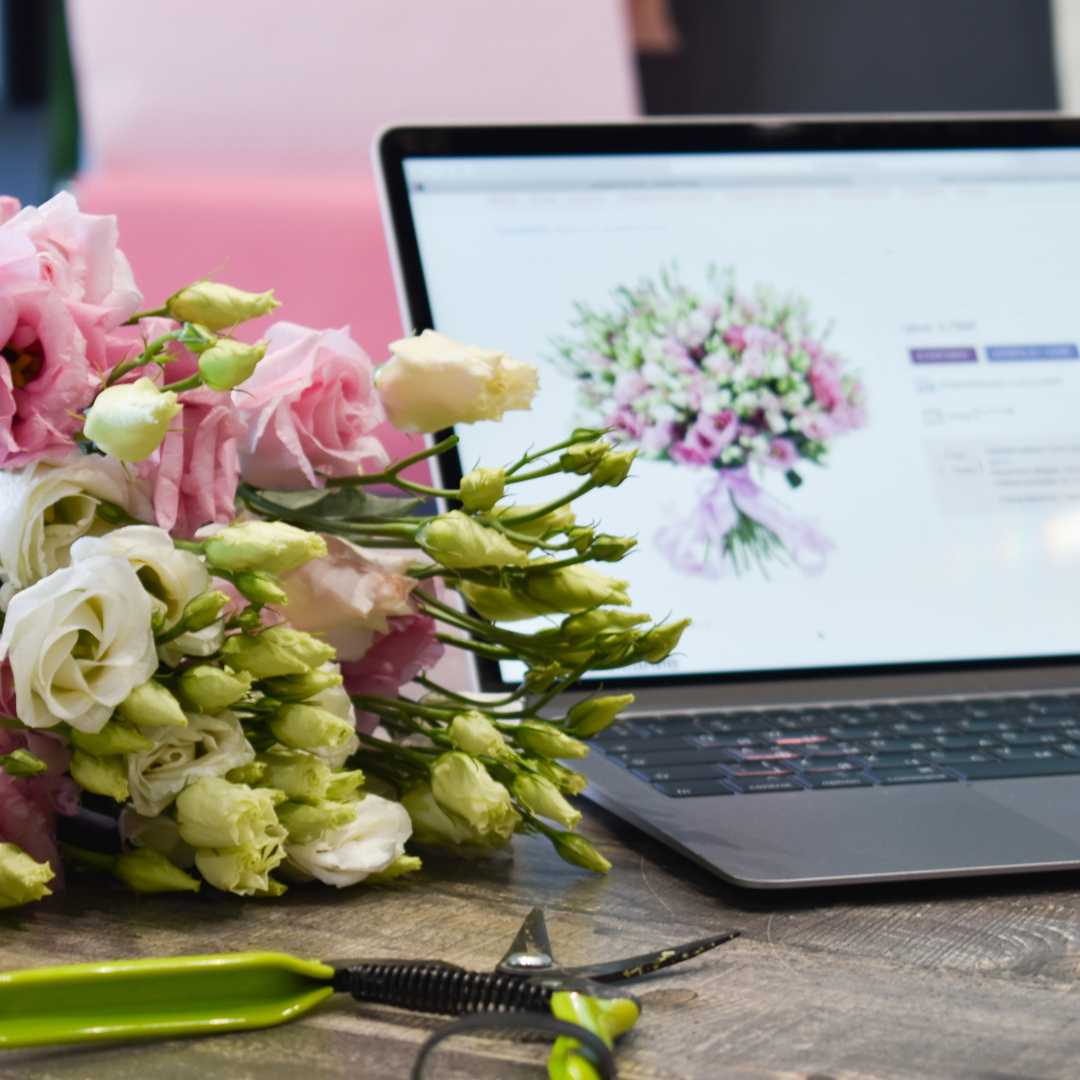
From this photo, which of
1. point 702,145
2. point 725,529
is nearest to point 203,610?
point 725,529

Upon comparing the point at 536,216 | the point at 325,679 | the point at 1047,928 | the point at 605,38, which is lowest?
the point at 1047,928

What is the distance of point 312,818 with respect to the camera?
0.38m

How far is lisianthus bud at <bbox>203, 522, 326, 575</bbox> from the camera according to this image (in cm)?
35

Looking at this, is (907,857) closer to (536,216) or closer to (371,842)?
(371,842)

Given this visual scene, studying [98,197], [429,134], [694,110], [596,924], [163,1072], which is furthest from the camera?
[694,110]

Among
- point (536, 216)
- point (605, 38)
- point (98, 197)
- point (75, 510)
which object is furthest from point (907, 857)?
point (605, 38)

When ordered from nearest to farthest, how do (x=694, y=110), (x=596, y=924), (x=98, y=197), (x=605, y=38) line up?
(x=596, y=924)
(x=98, y=197)
(x=605, y=38)
(x=694, y=110)

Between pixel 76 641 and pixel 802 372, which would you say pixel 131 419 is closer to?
pixel 76 641

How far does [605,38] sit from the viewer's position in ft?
6.22

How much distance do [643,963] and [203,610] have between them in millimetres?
168

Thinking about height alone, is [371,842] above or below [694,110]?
below

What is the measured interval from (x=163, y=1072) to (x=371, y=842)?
128mm

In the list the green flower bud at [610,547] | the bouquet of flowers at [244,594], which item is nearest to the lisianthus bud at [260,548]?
the bouquet of flowers at [244,594]

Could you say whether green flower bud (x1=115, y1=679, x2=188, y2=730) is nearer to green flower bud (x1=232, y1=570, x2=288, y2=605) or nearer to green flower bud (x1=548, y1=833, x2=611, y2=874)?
green flower bud (x1=232, y1=570, x2=288, y2=605)
